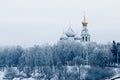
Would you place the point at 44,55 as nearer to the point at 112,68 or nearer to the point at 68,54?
the point at 68,54

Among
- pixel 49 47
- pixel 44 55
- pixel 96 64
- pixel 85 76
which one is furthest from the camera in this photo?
pixel 49 47

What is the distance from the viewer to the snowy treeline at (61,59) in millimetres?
39969

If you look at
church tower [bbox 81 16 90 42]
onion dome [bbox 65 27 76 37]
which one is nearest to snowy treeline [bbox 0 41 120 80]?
church tower [bbox 81 16 90 42]

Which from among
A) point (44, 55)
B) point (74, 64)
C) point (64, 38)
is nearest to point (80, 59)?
Answer: point (74, 64)

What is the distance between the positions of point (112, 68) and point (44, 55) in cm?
1136

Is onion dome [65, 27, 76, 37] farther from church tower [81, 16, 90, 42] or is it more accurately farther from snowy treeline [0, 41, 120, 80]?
snowy treeline [0, 41, 120, 80]

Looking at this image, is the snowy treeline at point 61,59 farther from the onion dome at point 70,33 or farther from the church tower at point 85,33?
the onion dome at point 70,33

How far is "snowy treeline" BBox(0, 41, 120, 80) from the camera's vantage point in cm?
3997

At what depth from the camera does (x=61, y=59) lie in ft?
155

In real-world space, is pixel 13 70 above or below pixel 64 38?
below

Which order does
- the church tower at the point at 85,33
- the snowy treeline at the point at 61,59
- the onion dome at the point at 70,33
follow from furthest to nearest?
the onion dome at the point at 70,33
the church tower at the point at 85,33
the snowy treeline at the point at 61,59

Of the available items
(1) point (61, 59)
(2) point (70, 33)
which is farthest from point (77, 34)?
(1) point (61, 59)

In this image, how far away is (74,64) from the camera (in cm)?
4388

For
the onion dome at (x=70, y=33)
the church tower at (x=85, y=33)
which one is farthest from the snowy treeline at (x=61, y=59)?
the onion dome at (x=70, y=33)
